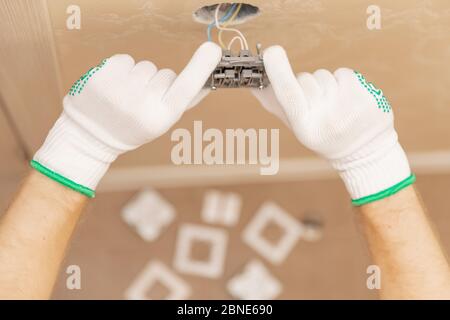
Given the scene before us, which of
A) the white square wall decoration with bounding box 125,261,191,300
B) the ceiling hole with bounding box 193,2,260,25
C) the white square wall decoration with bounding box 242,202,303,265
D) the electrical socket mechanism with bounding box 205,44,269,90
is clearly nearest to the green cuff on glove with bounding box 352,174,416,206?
the electrical socket mechanism with bounding box 205,44,269,90

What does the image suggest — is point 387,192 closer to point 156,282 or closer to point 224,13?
point 224,13

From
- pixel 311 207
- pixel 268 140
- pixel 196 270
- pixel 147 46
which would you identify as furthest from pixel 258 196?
pixel 147 46

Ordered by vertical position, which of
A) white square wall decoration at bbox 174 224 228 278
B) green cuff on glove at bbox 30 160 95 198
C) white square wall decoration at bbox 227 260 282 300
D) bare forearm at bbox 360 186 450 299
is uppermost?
green cuff on glove at bbox 30 160 95 198

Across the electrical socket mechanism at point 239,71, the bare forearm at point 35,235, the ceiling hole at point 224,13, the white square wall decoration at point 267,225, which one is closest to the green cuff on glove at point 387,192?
the electrical socket mechanism at point 239,71

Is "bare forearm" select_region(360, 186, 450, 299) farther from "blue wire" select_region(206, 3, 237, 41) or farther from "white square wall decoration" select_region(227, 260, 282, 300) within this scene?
"white square wall decoration" select_region(227, 260, 282, 300)

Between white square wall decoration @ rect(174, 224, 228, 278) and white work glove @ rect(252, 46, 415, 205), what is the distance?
1348 mm

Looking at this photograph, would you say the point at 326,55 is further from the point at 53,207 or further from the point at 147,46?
the point at 53,207

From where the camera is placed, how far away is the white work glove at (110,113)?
33.8 inches

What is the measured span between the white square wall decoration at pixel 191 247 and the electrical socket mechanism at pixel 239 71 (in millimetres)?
1413

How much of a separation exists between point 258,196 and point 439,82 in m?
1.06

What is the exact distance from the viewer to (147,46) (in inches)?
41.2

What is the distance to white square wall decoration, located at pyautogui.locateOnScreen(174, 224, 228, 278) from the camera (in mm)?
2227

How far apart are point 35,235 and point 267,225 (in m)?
1.47

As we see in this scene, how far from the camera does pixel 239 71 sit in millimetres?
840
